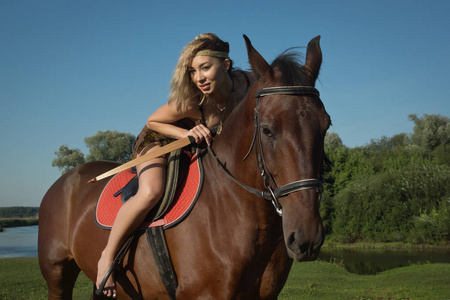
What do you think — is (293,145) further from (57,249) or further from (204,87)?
(57,249)

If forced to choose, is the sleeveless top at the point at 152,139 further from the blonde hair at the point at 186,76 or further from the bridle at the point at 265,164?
the bridle at the point at 265,164

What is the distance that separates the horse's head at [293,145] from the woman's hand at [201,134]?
1.95 feet

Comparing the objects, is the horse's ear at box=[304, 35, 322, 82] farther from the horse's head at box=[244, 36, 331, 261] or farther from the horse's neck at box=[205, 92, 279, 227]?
the horse's neck at box=[205, 92, 279, 227]

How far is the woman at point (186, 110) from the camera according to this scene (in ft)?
9.67

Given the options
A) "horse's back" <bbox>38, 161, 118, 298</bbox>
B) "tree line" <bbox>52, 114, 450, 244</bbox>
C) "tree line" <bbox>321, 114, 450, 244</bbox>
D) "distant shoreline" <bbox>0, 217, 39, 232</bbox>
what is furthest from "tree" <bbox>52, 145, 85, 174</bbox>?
"horse's back" <bbox>38, 161, 118, 298</bbox>

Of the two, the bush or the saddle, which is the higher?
the saddle

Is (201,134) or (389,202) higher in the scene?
(201,134)

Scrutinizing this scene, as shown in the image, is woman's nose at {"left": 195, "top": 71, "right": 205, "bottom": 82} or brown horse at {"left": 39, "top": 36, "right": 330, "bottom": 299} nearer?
brown horse at {"left": 39, "top": 36, "right": 330, "bottom": 299}

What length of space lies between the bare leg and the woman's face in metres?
0.71

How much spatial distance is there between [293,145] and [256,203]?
585mm

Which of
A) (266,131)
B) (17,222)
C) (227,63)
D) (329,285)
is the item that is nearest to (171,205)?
(266,131)

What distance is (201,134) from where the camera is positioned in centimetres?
296

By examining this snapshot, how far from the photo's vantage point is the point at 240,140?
2.70m

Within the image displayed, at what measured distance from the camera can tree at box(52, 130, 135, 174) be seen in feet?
162
